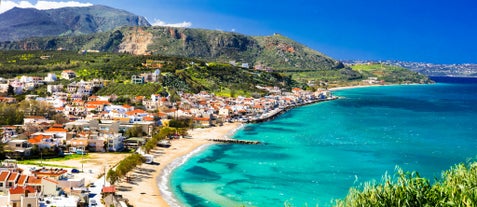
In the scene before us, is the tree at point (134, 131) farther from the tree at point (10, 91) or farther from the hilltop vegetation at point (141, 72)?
the tree at point (10, 91)

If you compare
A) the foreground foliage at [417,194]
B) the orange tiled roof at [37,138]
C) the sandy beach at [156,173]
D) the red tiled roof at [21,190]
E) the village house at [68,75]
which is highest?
the village house at [68,75]

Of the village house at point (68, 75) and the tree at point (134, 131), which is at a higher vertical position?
the village house at point (68, 75)

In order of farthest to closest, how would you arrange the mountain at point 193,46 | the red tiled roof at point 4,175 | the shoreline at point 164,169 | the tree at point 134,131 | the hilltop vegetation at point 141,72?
the mountain at point 193,46, the hilltop vegetation at point 141,72, the tree at point 134,131, the shoreline at point 164,169, the red tiled roof at point 4,175

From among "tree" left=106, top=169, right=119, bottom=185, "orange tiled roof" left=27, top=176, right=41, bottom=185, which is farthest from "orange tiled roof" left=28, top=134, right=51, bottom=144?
"orange tiled roof" left=27, top=176, right=41, bottom=185

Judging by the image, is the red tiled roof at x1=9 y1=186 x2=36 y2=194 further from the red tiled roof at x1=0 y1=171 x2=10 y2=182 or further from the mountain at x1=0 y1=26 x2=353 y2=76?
the mountain at x1=0 y1=26 x2=353 y2=76

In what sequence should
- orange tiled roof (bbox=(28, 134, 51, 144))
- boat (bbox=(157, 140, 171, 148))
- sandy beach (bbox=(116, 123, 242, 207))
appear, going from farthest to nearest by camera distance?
boat (bbox=(157, 140, 171, 148))
orange tiled roof (bbox=(28, 134, 51, 144))
sandy beach (bbox=(116, 123, 242, 207))

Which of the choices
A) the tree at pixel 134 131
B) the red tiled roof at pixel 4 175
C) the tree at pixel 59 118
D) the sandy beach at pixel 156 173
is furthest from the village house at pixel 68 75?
the red tiled roof at pixel 4 175

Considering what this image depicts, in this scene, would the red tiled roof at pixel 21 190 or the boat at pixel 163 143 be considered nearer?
the red tiled roof at pixel 21 190
